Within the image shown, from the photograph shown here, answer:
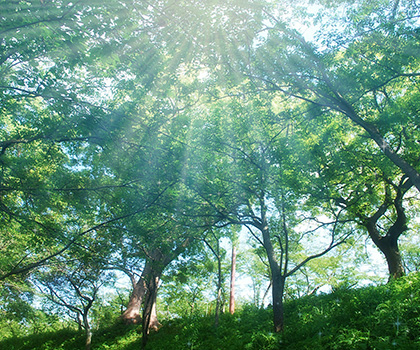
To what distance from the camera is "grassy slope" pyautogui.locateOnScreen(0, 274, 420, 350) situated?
6.14 m

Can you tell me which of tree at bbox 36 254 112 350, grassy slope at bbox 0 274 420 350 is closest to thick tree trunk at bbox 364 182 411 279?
grassy slope at bbox 0 274 420 350

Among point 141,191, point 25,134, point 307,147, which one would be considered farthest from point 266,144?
point 25,134

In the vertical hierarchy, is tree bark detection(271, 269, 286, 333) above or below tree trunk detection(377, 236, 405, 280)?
below

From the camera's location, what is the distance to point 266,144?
420 inches

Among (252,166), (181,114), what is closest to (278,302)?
(252,166)

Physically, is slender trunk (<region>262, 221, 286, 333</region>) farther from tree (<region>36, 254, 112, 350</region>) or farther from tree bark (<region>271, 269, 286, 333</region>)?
tree (<region>36, 254, 112, 350</region>)

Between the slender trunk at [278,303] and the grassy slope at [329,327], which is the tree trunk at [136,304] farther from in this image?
the slender trunk at [278,303]

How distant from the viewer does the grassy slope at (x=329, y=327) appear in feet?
20.1

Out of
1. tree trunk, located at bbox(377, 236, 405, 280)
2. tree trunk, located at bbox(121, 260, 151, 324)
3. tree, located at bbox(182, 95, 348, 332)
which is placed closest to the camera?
tree, located at bbox(182, 95, 348, 332)

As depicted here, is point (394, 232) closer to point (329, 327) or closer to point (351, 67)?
point (329, 327)

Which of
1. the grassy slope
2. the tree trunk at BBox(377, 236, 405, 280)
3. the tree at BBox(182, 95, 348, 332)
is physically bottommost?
the grassy slope

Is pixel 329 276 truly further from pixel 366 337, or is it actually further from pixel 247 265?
pixel 366 337

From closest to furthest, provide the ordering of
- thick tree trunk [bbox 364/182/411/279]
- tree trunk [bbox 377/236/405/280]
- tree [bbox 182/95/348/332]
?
1. tree [bbox 182/95/348/332]
2. tree trunk [bbox 377/236/405/280]
3. thick tree trunk [bbox 364/182/411/279]

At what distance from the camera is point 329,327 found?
7.95 m
